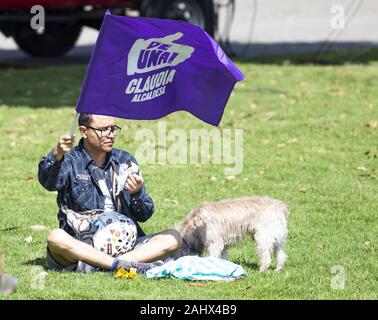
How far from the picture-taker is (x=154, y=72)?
7.32 meters

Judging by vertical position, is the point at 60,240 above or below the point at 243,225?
below

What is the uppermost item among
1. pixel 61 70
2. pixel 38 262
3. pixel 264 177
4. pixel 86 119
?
pixel 86 119

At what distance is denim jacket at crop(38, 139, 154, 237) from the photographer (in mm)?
7234

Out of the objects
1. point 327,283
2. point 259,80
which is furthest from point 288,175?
point 259,80

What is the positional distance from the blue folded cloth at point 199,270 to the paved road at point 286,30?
11.1 metres

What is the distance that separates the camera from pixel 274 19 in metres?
24.0

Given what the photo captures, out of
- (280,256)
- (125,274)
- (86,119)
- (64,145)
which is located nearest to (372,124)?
(280,256)

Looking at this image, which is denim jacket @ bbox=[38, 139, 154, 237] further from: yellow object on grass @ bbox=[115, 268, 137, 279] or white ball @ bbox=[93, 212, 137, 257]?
yellow object on grass @ bbox=[115, 268, 137, 279]

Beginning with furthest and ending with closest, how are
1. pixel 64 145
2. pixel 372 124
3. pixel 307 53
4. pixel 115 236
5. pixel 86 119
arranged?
pixel 307 53
pixel 372 124
pixel 86 119
pixel 115 236
pixel 64 145

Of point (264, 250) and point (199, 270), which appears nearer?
point (199, 270)

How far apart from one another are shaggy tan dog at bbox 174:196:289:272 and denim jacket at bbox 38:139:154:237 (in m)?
0.40

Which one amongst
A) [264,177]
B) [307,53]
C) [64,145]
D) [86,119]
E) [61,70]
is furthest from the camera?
[307,53]

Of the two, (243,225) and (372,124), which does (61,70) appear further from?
(243,225)

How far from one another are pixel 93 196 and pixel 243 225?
1063 mm
